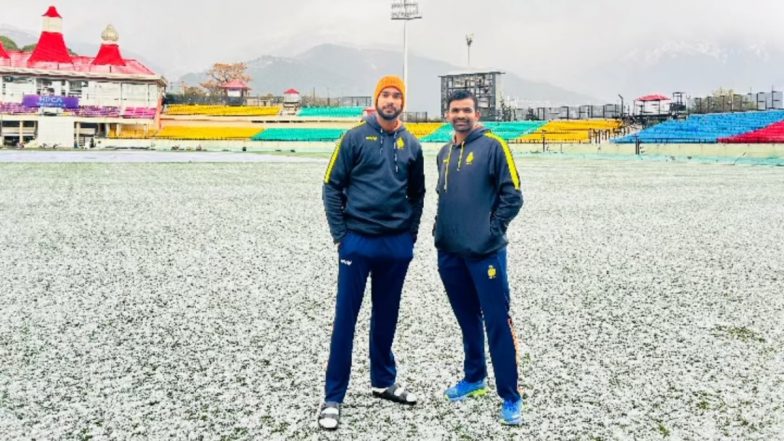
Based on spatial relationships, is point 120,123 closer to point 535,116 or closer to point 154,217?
point 535,116

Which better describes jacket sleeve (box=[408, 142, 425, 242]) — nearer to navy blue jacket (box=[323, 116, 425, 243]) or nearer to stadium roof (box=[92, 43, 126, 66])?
navy blue jacket (box=[323, 116, 425, 243])

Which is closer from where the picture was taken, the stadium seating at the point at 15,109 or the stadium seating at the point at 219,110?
the stadium seating at the point at 15,109

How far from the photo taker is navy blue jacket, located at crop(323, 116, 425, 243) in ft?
12.5

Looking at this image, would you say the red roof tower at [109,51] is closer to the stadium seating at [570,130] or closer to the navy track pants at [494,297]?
the stadium seating at [570,130]

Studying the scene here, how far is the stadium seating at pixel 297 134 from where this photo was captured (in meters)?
63.5

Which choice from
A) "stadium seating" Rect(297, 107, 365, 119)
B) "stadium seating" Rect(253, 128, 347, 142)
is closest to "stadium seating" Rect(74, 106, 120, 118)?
"stadium seating" Rect(253, 128, 347, 142)

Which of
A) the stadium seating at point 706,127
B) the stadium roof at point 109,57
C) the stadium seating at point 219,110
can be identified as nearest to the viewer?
the stadium seating at point 706,127

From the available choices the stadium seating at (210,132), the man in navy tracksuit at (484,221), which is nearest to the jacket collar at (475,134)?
the man in navy tracksuit at (484,221)

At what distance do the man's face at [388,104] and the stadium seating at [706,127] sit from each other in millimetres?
41676

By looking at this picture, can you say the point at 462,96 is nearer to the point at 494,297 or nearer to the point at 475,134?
the point at 475,134

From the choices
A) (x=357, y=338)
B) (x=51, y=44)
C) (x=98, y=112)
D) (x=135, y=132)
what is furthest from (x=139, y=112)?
(x=357, y=338)

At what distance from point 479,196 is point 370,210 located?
0.67 metres

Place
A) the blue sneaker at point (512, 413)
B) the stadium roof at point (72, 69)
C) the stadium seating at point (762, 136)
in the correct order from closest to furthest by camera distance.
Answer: the blue sneaker at point (512, 413), the stadium seating at point (762, 136), the stadium roof at point (72, 69)

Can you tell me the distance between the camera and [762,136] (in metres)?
40.4
